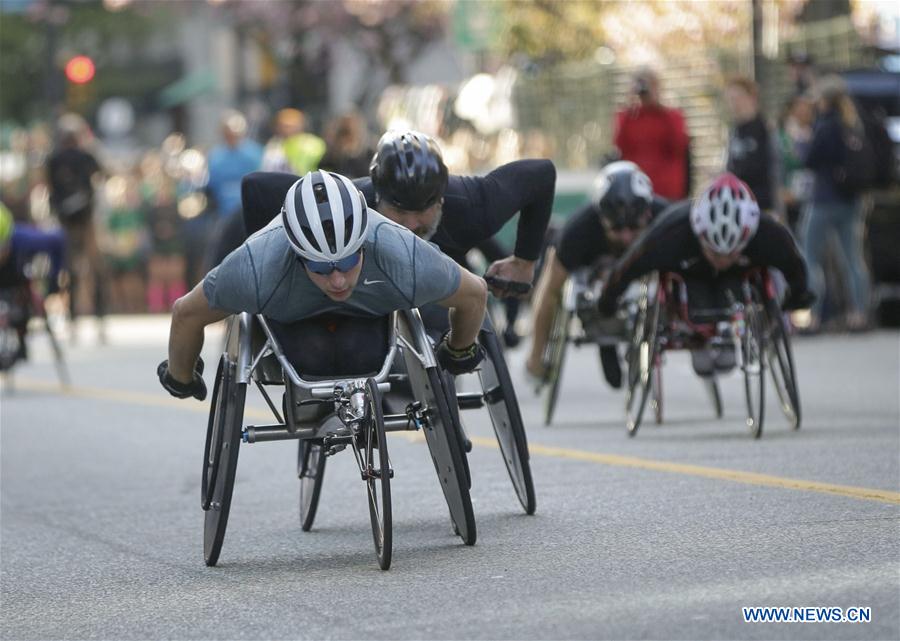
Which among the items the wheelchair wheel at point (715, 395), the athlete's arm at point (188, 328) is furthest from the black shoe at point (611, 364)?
the athlete's arm at point (188, 328)

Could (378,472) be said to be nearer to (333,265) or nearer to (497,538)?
(333,265)

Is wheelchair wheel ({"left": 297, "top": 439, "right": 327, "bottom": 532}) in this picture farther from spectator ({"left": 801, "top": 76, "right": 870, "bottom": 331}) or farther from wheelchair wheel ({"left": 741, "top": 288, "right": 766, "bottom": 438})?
spectator ({"left": 801, "top": 76, "right": 870, "bottom": 331})

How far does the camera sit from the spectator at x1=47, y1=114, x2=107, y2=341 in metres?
23.9

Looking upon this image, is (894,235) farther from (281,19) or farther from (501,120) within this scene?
(281,19)

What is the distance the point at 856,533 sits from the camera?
8078 millimetres

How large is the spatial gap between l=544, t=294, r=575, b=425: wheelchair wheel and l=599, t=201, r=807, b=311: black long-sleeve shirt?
1.41 metres

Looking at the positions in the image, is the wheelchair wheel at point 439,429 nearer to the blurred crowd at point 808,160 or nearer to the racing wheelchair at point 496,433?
the racing wheelchair at point 496,433

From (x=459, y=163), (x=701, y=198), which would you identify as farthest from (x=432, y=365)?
(x=459, y=163)

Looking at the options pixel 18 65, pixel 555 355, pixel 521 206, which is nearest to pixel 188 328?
pixel 521 206

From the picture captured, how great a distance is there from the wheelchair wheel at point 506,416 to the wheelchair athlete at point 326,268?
1038mm

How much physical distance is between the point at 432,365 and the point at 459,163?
18.3 metres

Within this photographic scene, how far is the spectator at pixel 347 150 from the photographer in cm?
1873

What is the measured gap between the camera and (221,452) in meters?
8.11

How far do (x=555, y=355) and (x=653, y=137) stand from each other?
4.89 metres
